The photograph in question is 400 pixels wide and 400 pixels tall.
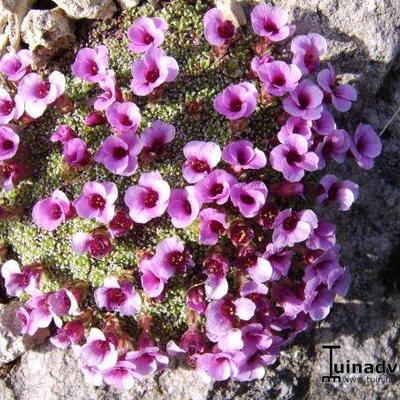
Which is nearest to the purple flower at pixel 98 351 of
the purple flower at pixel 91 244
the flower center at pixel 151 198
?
the purple flower at pixel 91 244

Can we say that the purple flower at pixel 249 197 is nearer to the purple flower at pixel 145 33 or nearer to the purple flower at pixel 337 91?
the purple flower at pixel 337 91

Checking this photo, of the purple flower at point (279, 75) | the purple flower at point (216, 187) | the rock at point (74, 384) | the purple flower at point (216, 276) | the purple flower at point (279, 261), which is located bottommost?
the rock at point (74, 384)

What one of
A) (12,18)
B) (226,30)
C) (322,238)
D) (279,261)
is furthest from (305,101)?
(12,18)

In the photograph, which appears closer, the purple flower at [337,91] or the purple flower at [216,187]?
the purple flower at [216,187]

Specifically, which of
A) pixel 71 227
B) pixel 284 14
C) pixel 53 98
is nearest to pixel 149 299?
pixel 71 227

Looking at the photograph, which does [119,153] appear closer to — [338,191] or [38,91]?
[38,91]

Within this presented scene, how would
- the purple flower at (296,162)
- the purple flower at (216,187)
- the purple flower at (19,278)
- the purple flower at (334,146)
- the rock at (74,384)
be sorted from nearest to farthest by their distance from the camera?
1. the purple flower at (216,187)
2. the purple flower at (296,162)
3. the purple flower at (334,146)
4. the purple flower at (19,278)
5. the rock at (74,384)

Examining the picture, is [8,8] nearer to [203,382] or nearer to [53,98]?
[53,98]

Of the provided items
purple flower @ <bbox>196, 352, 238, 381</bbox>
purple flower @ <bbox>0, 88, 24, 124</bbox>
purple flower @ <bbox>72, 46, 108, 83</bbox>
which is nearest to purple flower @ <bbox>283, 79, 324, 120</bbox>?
purple flower @ <bbox>72, 46, 108, 83</bbox>
